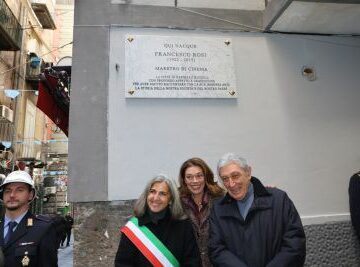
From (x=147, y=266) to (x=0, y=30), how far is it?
1537cm

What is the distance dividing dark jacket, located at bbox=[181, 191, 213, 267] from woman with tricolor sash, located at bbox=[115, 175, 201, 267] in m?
0.35

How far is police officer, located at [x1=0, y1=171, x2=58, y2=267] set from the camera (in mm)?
2578

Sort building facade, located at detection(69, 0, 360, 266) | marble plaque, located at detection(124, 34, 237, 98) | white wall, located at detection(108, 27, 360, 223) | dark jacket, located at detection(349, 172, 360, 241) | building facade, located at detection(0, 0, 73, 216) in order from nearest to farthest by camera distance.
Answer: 1. dark jacket, located at detection(349, 172, 360, 241)
2. building facade, located at detection(69, 0, 360, 266)
3. white wall, located at detection(108, 27, 360, 223)
4. marble plaque, located at detection(124, 34, 237, 98)
5. building facade, located at detection(0, 0, 73, 216)

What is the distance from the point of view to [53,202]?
80.6ft

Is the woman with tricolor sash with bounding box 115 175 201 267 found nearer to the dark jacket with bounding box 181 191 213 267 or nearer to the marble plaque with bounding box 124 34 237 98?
the dark jacket with bounding box 181 191 213 267

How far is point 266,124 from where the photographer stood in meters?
4.62

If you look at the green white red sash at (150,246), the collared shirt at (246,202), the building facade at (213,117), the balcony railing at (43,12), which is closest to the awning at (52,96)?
the building facade at (213,117)

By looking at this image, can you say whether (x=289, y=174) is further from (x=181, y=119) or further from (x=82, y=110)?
(x=82, y=110)

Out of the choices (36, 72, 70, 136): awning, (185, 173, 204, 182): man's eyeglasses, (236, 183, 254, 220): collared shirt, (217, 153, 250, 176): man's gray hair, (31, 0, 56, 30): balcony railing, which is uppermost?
(31, 0, 56, 30): balcony railing

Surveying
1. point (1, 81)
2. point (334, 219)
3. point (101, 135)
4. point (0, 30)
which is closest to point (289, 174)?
point (334, 219)

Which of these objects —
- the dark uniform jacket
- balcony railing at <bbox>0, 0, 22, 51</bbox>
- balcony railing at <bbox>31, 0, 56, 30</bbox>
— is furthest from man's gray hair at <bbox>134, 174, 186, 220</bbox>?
balcony railing at <bbox>31, 0, 56, 30</bbox>

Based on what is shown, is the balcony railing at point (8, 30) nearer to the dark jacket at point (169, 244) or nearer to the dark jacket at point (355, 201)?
the dark jacket at point (169, 244)

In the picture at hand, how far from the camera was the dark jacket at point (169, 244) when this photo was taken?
261cm

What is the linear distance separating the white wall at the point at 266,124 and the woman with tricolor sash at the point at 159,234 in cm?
147
